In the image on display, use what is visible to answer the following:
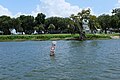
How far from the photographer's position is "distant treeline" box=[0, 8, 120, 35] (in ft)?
568

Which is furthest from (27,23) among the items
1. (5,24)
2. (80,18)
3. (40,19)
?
(80,18)

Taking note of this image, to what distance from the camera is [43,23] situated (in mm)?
188375

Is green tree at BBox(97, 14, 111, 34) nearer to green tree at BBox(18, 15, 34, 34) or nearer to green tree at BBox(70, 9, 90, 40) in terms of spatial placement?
green tree at BBox(18, 15, 34, 34)

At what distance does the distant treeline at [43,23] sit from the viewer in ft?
568

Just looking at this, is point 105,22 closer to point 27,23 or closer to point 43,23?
point 43,23

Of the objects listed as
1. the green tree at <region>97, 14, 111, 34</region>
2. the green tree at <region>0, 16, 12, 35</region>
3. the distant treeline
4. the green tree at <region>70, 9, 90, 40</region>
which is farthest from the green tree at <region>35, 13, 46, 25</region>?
the green tree at <region>70, 9, 90, 40</region>

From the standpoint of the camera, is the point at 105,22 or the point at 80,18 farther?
the point at 105,22

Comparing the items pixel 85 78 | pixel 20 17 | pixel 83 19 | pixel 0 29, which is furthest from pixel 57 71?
pixel 20 17

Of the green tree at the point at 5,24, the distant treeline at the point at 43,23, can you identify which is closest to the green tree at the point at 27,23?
the distant treeline at the point at 43,23

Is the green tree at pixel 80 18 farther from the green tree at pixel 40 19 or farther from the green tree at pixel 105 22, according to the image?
the green tree at pixel 40 19

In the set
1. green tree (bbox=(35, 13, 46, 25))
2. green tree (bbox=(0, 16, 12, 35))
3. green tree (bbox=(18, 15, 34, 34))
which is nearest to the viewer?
green tree (bbox=(0, 16, 12, 35))

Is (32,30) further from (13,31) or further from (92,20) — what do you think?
(92,20)

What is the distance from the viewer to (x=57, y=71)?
2714 centimetres

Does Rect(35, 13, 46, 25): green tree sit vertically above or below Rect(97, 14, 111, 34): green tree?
above
